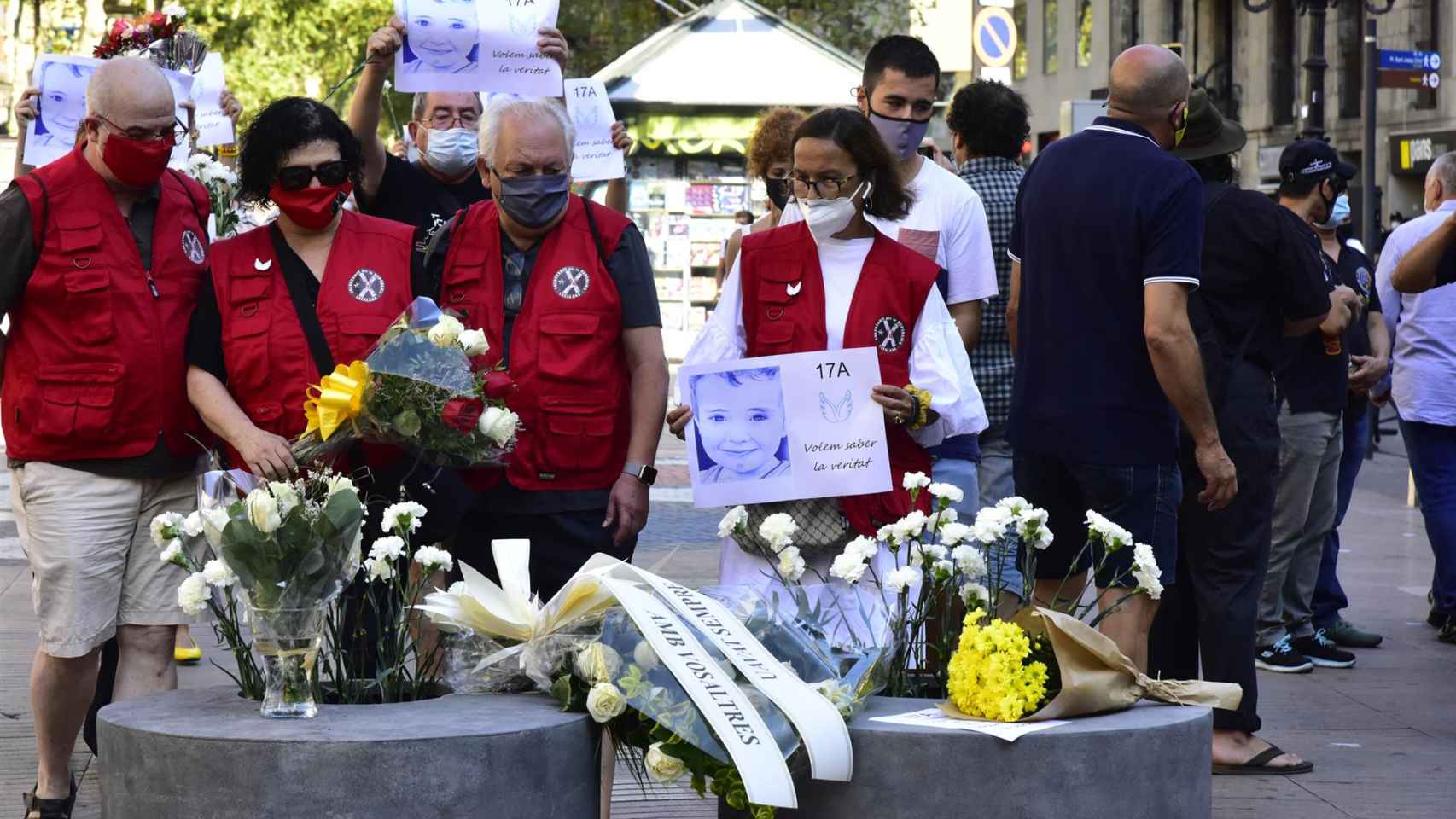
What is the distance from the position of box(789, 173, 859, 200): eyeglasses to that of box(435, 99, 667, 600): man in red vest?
0.45 m

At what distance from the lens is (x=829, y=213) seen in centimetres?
518

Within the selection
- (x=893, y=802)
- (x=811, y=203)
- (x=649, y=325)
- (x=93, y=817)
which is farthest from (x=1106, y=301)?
(x=93, y=817)

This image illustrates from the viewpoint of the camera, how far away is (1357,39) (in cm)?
3606

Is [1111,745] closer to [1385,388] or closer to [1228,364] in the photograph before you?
[1228,364]

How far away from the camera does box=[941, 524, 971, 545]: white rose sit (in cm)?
434

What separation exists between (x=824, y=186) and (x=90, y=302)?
76.8 inches

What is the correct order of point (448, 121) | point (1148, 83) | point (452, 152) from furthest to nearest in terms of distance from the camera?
1. point (448, 121)
2. point (452, 152)
3. point (1148, 83)

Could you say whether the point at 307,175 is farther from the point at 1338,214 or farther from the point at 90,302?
the point at 1338,214

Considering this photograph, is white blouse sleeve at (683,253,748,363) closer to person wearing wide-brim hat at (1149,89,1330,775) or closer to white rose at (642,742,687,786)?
white rose at (642,742,687,786)

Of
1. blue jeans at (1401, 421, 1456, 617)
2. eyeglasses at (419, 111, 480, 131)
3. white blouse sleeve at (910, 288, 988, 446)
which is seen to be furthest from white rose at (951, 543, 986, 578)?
blue jeans at (1401, 421, 1456, 617)

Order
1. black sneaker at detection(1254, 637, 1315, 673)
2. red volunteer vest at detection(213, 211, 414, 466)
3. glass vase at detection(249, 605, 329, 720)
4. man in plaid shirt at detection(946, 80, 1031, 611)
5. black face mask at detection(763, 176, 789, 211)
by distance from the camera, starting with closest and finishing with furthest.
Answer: glass vase at detection(249, 605, 329, 720) → red volunteer vest at detection(213, 211, 414, 466) → man in plaid shirt at detection(946, 80, 1031, 611) → black face mask at detection(763, 176, 789, 211) → black sneaker at detection(1254, 637, 1315, 673)

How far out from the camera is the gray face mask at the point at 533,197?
5.08 m

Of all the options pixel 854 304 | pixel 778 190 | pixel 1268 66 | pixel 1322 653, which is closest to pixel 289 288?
pixel 854 304

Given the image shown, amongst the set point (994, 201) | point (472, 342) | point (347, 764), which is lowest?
point (347, 764)
